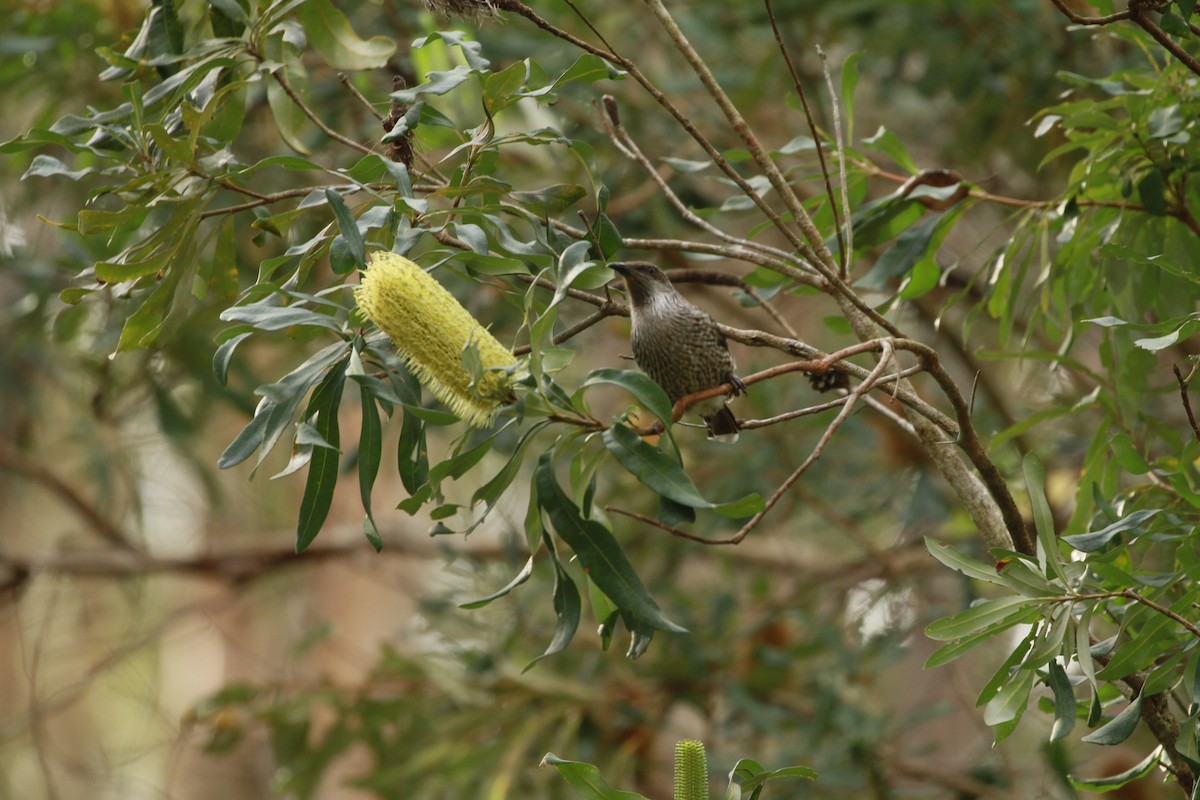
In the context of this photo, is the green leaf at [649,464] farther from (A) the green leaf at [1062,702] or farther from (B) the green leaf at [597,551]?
(A) the green leaf at [1062,702]

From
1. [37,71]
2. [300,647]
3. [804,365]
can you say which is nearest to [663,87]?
[37,71]

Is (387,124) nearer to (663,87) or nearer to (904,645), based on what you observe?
(663,87)

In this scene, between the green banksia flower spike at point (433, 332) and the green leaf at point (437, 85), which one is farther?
the green leaf at point (437, 85)

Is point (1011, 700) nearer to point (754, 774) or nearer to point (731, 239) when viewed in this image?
point (754, 774)

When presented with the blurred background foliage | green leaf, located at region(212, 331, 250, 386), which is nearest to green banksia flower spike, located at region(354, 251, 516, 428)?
green leaf, located at region(212, 331, 250, 386)

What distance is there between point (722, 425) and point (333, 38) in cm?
72

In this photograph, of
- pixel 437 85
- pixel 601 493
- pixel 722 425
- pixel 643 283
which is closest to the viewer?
pixel 437 85

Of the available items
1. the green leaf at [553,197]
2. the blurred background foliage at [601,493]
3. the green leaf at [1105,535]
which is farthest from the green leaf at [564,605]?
the blurred background foliage at [601,493]

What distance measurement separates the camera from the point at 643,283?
5.77ft

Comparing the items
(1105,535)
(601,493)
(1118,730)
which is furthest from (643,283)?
(601,493)

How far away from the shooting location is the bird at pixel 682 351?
1.65m

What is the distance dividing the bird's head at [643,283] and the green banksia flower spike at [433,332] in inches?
24.4

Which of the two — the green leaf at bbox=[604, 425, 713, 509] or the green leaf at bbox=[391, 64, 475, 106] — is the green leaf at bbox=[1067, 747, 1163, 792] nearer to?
the green leaf at bbox=[604, 425, 713, 509]

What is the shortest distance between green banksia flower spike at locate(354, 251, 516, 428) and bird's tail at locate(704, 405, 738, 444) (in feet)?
1.66
